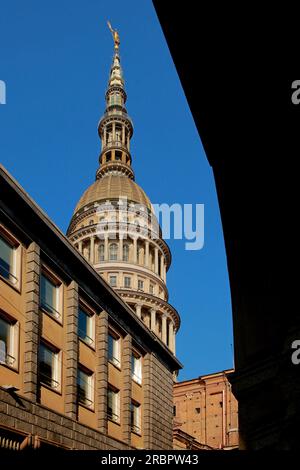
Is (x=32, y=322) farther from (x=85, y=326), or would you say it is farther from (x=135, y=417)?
(x=135, y=417)

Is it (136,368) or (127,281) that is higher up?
(127,281)

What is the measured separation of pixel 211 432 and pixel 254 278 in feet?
203

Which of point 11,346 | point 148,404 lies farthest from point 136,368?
point 11,346

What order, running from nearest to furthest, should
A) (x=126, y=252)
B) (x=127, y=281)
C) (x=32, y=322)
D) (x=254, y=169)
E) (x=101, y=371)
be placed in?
(x=254, y=169)
(x=32, y=322)
(x=101, y=371)
(x=127, y=281)
(x=126, y=252)

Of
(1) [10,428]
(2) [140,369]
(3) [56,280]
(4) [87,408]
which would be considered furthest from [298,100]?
(2) [140,369]

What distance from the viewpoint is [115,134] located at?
345ft

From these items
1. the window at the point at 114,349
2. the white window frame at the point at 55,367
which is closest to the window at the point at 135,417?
the window at the point at 114,349

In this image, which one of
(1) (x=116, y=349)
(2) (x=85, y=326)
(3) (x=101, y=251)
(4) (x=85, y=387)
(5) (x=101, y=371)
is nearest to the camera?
(4) (x=85, y=387)

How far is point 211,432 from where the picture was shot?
6812 cm

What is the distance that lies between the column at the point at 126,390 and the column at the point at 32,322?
9606 mm

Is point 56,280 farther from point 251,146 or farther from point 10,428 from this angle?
point 251,146

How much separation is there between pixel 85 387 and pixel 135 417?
6.59m

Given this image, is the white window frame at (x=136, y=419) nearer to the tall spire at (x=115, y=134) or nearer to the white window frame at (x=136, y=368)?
the white window frame at (x=136, y=368)

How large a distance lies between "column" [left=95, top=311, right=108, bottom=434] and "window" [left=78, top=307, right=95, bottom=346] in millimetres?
460
